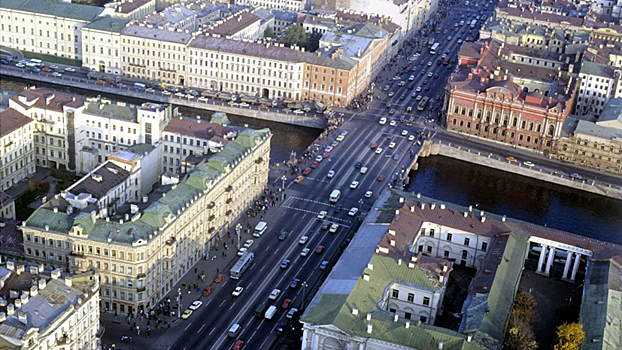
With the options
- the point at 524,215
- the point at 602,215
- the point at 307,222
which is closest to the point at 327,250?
the point at 307,222

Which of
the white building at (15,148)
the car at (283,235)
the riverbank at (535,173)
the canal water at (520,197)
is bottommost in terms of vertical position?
the canal water at (520,197)

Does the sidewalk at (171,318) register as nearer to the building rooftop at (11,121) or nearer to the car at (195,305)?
the car at (195,305)

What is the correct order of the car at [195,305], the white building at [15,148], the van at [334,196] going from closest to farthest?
1. the car at [195,305]
2. the white building at [15,148]
3. the van at [334,196]

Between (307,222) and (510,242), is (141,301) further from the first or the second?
(510,242)

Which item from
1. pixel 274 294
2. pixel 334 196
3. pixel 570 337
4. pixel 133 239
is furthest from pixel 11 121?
pixel 570 337

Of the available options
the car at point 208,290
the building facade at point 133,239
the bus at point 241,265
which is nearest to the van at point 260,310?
the car at point 208,290

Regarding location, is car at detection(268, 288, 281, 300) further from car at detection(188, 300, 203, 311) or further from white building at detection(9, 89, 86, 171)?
white building at detection(9, 89, 86, 171)

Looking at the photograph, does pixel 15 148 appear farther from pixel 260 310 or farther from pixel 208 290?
pixel 260 310
